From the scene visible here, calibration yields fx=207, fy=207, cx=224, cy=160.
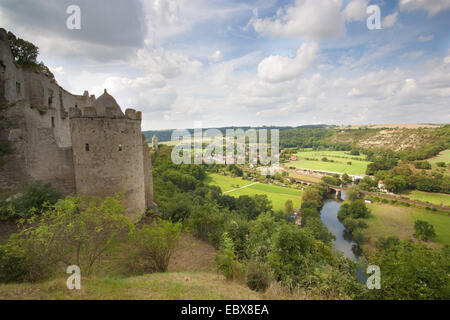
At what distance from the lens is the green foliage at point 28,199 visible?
980 centimetres

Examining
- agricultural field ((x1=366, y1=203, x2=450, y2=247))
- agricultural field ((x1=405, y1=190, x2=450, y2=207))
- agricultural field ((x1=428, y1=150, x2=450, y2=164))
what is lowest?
agricultural field ((x1=366, y1=203, x2=450, y2=247))

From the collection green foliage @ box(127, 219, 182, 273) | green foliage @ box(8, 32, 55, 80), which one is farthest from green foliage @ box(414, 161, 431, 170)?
green foliage @ box(8, 32, 55, 80)

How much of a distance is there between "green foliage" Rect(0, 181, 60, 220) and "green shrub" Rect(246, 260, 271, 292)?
32.6 feet

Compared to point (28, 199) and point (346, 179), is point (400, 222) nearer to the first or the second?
point (346, 179)

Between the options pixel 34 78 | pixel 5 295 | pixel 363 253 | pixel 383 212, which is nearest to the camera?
pixel 5 295

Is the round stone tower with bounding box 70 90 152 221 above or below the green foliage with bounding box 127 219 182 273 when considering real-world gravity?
above

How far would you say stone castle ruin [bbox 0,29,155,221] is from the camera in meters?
10.9

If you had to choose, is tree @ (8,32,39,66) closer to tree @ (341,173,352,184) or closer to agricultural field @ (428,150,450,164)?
tree @ (341,173,352,184)

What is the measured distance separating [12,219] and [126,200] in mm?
5169

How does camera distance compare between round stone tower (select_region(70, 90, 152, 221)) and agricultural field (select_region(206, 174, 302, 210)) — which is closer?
round stone tower (select_region(70, 90, 152, 221))

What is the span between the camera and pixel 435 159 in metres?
85.0

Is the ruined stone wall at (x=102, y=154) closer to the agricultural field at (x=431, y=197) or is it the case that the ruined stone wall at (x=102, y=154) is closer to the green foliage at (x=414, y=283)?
the green foliage at (x=414, y=283)
